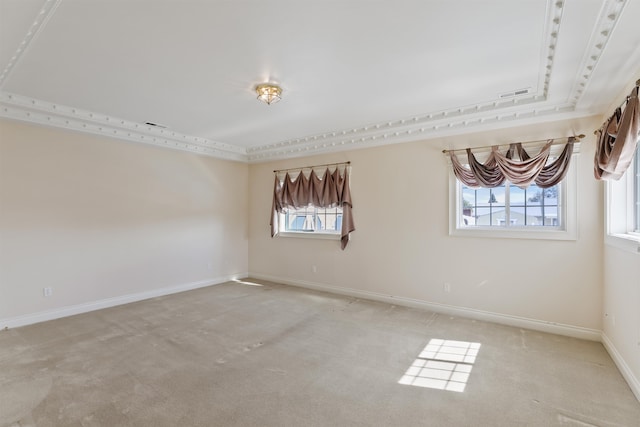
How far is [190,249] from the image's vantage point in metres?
5.45

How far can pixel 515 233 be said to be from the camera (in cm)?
361

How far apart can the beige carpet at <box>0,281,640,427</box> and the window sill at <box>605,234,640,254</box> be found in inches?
41.9

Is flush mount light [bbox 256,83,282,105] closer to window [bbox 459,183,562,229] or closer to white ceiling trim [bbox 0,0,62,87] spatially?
white ceiling trim [bbox 0,0,62,87]

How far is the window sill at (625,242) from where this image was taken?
2234 mm

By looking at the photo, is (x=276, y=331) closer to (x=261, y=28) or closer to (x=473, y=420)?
(x=473, y=420)

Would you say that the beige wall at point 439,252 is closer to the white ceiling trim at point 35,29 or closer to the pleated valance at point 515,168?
the pleated valance at point 515,168

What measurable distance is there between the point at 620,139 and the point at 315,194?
12.7 ft

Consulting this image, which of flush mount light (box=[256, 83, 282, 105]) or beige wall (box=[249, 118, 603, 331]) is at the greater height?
flush mount light (box=[256, 83, 282, 105])

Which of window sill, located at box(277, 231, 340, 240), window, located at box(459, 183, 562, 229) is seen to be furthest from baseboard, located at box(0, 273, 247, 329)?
window, located at box(459, 183, 562, 229)

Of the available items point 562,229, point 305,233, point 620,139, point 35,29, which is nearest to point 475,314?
point 562,229

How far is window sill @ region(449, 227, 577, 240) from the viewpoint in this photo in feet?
11.0

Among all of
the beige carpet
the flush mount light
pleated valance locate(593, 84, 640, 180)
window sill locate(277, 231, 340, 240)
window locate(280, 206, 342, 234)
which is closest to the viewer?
the beige carpet

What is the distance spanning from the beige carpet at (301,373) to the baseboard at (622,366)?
0.18 feet

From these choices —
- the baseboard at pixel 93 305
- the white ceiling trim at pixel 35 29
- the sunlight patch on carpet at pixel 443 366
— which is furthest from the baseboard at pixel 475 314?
the white ceiling trim at pixel 35 29
